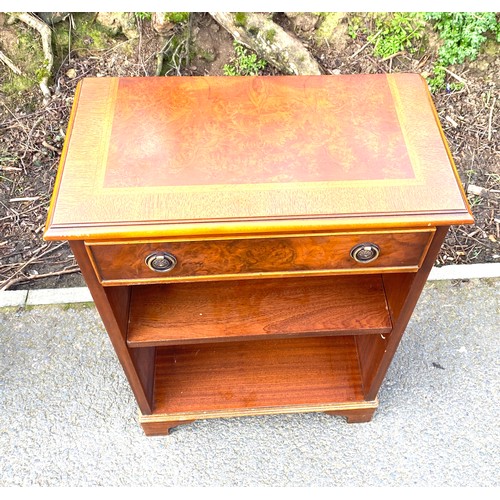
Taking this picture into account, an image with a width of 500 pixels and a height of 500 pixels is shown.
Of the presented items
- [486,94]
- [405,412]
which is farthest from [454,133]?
[405,412]

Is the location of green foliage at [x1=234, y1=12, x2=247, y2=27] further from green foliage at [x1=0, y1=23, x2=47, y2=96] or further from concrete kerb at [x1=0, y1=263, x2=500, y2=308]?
concrete kerb at [x1=0, y1=263, x2=500, y2=308]

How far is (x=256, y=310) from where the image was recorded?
140cm

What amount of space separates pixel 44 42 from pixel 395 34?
5.47ft

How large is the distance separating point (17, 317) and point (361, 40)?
6.56ft

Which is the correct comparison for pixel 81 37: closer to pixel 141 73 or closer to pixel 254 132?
pixel 141 73

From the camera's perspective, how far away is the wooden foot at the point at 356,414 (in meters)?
1.68

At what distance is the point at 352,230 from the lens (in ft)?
→ 3.46

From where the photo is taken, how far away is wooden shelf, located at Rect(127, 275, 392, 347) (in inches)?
53.4

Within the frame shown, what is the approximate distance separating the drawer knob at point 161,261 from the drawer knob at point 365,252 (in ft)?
1.23

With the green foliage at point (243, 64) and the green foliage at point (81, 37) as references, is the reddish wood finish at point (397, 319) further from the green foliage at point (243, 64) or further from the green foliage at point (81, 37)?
the green foliage at point (81, 37)

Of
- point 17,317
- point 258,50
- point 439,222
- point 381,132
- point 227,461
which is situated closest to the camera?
point 439,222

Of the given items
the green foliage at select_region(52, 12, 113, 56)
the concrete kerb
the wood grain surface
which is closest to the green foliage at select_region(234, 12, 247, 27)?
the green foliage at select_region(52, 12, 113, 56)

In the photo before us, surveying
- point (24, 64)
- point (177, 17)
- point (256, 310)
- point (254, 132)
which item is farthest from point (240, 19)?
point (256, 310)

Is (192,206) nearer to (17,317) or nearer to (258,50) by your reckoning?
(17,317)
